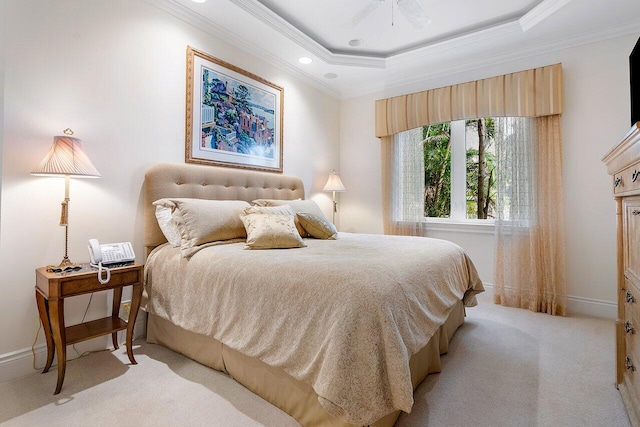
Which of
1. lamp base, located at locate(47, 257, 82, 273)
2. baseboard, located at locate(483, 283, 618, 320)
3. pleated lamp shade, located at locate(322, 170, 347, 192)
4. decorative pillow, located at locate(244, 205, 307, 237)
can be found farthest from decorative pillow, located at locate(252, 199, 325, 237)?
baseboard, located at locate(483, 283, 618, 320)

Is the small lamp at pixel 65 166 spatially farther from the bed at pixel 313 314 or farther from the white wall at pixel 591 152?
the white wall at pixel 591 152

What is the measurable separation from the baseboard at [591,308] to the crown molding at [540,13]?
2623 millimetres

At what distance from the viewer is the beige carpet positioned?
1.51 meters

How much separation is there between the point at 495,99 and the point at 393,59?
124 cm

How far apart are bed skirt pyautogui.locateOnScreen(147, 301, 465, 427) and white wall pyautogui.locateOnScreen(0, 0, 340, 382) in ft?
1.87

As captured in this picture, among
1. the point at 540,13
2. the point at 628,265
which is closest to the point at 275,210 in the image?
the point at 628,265

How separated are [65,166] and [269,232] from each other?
4.13ft

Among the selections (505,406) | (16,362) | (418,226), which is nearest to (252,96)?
(418,226)

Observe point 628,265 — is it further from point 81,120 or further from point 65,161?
point 81,120

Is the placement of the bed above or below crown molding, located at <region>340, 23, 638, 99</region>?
below

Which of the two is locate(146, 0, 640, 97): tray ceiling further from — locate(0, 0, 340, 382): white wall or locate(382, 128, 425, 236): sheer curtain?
locate(382, 128, 425, 236): sheer curtain

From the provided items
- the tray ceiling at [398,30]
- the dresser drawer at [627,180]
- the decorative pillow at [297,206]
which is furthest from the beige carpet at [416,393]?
the tray ceiling at [398,30]

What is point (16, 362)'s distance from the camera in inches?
73.9

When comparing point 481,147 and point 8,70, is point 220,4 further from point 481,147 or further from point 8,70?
point 481,147
